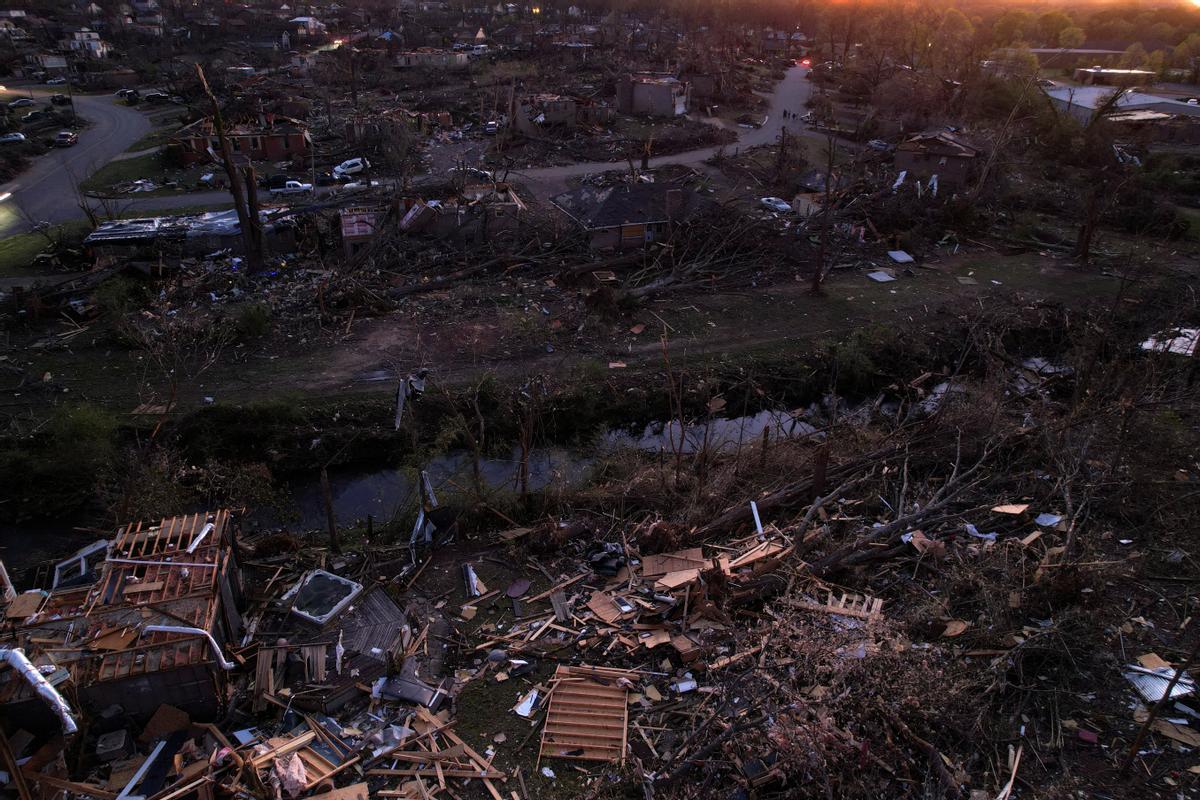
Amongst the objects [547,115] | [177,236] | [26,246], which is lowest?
[26,246]

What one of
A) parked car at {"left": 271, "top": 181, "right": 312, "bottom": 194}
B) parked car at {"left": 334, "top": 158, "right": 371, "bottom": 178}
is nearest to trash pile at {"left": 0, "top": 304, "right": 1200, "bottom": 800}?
parked car at {"left": 271, "top": 181, "right": 312, "bottom": 194}

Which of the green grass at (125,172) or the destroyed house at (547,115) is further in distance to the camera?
the destroyed house at (547,115)

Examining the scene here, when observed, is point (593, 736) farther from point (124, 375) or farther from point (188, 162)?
point (188, 162)

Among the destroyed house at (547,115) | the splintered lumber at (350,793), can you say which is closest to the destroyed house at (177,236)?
the destroyed house at (547,115)

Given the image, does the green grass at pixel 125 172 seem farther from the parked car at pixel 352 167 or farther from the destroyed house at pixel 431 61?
the destroyed house at pixel 431 61

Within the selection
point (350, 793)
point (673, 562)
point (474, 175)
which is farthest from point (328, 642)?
point (474, 175)

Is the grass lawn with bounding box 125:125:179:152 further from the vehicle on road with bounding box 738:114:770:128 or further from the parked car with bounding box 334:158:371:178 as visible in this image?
the vehicle on road with bounding box 738:114:770:128

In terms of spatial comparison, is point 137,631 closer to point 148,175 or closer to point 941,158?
point 148,175
